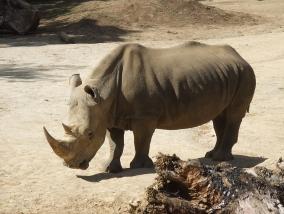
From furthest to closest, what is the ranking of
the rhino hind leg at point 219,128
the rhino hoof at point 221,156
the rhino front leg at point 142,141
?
1. the rhino hind leg at point 219,128
2. the rhino hoof at point 221,156
3. the rhino front leg at point 142,141

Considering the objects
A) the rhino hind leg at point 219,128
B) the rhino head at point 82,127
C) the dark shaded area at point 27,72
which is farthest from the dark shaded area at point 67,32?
the rhino head at point 82,127

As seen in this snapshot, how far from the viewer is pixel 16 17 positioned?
25031mm

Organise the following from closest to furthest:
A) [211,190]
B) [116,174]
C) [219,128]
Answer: [211,190]
[116,174]
[219,128]

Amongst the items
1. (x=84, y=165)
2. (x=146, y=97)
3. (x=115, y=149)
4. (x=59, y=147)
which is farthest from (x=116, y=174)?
(x=146, y=97)

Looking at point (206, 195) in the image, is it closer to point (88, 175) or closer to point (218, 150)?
point (88, 175)

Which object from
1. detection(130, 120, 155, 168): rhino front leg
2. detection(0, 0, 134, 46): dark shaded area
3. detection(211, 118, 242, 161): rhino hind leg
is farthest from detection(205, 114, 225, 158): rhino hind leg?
detection(0, 0, 134, 46): dark shaded area

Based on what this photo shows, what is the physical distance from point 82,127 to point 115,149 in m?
0.71

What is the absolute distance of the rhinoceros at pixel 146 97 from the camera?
8227 millimetres

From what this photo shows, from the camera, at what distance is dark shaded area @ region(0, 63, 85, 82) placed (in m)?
16.0

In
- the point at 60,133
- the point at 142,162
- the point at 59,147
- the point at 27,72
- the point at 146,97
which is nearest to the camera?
the point at 59,147

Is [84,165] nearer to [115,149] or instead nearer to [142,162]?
A: [115,149]

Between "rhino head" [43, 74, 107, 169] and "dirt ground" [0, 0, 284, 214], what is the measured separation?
26cm

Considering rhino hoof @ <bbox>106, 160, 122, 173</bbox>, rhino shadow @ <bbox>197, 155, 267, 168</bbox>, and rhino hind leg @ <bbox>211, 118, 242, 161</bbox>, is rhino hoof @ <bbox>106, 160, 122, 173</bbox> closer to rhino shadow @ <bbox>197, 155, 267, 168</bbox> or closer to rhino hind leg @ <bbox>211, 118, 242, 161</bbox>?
rhino shadow @ <bbox>197, 155, 267, 168</bbox>

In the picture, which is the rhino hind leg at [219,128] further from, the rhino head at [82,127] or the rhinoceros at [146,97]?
the rhino head at [82,127]
